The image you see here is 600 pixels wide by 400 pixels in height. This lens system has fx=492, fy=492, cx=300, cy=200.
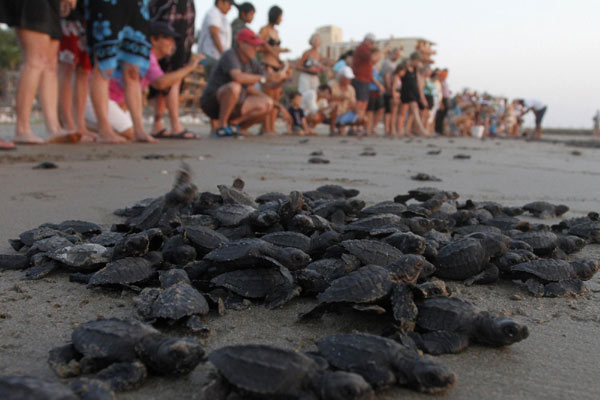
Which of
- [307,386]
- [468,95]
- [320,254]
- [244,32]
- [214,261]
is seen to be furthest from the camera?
[468,95]

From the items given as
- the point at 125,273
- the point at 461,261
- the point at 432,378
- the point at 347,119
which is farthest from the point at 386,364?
the point at 347,119

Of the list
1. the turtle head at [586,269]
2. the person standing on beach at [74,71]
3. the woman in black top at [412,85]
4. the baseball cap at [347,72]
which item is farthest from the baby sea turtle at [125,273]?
the woman in black top at [412,85]

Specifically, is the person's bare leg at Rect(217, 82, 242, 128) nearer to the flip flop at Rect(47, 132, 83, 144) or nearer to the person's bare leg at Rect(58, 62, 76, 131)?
the person's bare leg at Rect(58, 62, 76, 131)

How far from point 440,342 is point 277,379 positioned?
411 millimetres

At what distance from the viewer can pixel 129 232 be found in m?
1.78

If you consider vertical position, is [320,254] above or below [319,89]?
below

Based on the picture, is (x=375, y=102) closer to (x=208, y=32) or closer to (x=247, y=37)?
(x=247, y=37)

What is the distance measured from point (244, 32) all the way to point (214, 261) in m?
6.43

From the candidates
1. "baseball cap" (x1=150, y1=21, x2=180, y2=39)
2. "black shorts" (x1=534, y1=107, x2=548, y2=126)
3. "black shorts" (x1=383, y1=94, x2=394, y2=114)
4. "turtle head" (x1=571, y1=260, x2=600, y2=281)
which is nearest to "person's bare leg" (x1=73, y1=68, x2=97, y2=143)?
"baseball cap" (x1=150, y1=21, x2=180, y2=39)

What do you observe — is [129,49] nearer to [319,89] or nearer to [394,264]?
[394,264]

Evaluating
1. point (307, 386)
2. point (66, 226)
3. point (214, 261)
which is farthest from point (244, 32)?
point (307, 386)

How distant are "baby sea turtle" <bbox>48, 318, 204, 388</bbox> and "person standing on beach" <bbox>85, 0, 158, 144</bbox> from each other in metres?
4.48

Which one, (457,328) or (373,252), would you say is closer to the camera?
(457,328)

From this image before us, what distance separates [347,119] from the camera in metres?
10.7
